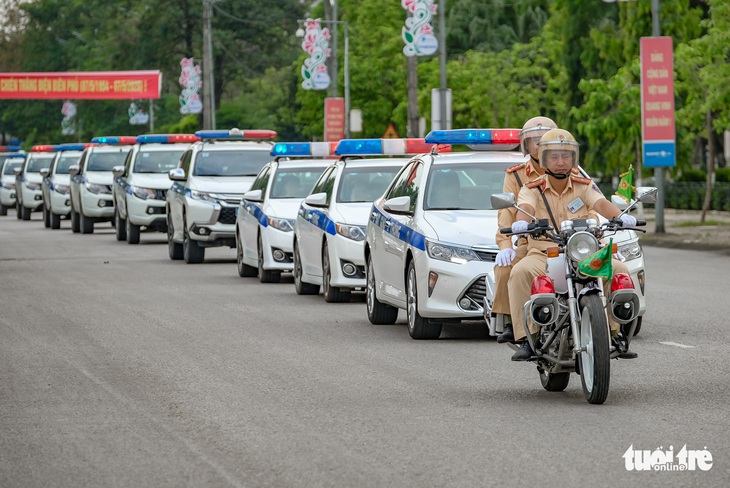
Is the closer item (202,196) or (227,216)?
(227,216)

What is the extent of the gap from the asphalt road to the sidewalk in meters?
12.9

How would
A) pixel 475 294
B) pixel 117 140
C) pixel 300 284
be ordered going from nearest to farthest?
pixel 475 294
pixel 300 284
pixel 117 140

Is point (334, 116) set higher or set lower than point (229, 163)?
higher

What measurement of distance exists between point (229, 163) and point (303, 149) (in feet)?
18.4

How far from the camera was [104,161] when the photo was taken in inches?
1548

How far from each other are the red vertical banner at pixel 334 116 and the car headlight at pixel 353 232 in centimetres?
3719

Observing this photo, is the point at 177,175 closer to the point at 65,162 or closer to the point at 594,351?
the point at 594,351

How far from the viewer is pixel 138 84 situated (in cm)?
7931

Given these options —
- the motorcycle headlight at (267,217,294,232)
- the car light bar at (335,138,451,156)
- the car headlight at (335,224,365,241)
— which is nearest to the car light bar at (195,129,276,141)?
the motorcycle headlight at (267,217,294,232)

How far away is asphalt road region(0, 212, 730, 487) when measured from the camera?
26.8ft

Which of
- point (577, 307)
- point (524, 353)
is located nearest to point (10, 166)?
point (524, 353)

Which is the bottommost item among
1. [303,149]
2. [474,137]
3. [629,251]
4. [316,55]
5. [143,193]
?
[143,193]

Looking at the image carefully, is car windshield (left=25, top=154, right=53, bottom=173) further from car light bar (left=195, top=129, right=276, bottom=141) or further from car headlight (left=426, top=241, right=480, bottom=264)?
car headlight (left=426, top=241, right=480, bottom=264)

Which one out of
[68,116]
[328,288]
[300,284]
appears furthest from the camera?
[68,116]
